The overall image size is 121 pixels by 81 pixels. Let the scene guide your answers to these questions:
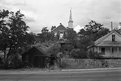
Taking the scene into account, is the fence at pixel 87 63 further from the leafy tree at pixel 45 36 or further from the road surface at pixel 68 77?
the leafy tree at pixel 45 36

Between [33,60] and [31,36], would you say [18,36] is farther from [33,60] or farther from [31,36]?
[33,60]

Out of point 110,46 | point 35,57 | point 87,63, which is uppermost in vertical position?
point 110,46

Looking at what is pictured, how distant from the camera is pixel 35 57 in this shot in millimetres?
35156

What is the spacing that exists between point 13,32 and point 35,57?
606 cm

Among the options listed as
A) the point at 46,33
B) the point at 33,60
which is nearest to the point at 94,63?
the point at 33,60

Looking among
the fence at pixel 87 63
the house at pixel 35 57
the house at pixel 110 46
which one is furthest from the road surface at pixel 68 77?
the house at pixel 110 46

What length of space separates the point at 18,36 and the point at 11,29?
65.2 inches

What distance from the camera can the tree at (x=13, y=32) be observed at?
32.0 m

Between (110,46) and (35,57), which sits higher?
(110,46)

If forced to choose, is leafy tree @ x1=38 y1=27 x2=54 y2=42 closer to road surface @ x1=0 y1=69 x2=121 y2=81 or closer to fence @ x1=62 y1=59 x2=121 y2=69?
fence @ x1=62 y1=59 x2=121 y2=69

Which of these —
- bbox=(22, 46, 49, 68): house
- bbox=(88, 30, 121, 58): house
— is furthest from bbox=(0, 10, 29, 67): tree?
bbox=(88, 30, 121, 58): house

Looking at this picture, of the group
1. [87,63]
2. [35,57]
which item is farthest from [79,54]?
[35,57]

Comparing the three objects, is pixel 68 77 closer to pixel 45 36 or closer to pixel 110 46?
pixel 110 46

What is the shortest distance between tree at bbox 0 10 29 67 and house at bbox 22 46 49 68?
2.28 metres
